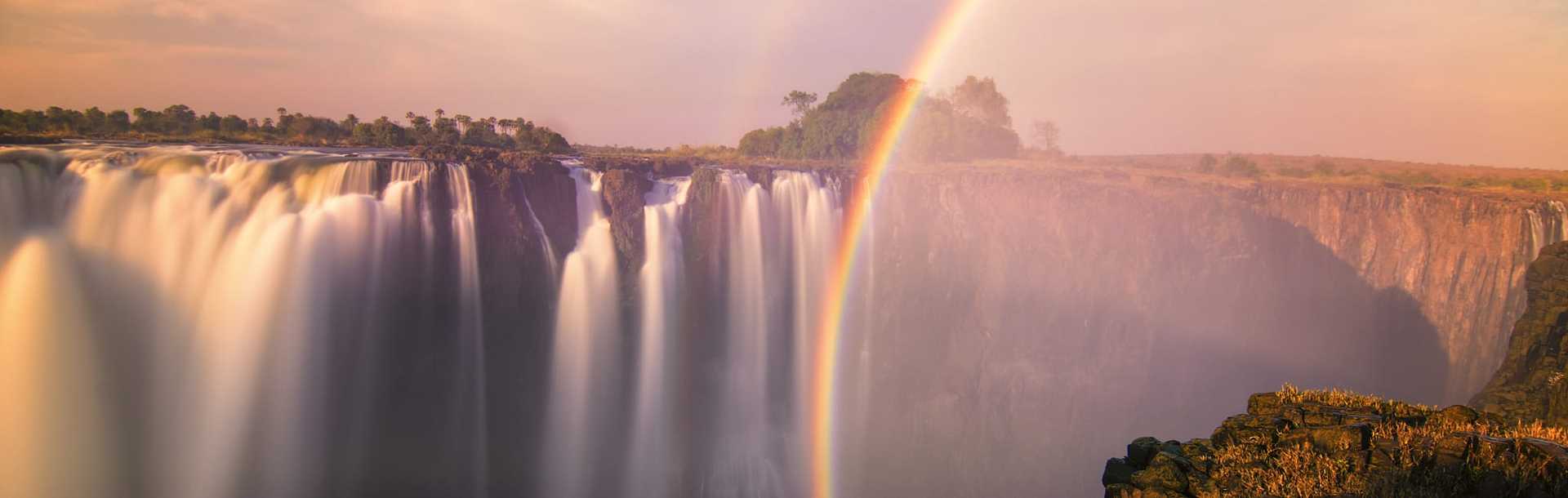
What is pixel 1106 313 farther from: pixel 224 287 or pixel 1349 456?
pixel 224 287

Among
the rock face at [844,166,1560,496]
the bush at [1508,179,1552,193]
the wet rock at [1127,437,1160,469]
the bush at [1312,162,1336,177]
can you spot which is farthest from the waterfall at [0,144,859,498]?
the bush at [1508,179,1552,193]

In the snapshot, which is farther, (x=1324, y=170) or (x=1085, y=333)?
(x=1324, y=170)

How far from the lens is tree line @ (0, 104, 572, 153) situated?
79.3 ft

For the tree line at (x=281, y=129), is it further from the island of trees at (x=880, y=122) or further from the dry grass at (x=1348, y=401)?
the dry grass at (x=1348, y=401)

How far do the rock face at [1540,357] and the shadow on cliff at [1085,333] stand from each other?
9.16 metres

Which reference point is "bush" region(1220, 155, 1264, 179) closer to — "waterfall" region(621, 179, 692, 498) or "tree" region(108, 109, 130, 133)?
"waterfall" region(621, 179, 692, 498)

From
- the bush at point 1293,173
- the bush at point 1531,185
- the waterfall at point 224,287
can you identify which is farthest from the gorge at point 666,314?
the bush at point 1293,173

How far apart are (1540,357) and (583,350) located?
1136 inches

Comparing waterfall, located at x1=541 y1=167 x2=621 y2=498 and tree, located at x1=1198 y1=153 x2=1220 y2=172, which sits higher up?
tree, located at x1=1198 y1=153 x2=1220 y2=172

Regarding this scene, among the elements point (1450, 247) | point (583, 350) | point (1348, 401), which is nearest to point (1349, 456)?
point (1348, 401)

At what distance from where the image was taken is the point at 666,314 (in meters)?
26.4

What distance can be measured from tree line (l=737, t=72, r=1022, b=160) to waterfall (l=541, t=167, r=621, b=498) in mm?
23672

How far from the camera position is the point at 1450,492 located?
8.03 meters

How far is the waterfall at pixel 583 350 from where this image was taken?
24000mm
